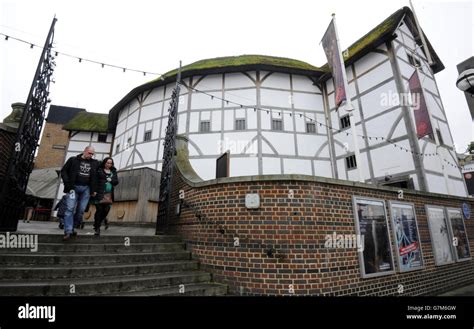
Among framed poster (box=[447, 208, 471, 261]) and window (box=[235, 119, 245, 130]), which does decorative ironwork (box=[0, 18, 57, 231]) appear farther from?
framed poster (box=[447, 208, 471, 261])

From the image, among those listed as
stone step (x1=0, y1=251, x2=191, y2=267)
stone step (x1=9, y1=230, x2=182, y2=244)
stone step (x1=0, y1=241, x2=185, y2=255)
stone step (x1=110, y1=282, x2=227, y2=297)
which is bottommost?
stone step (x1=110, y1=282, x2=227, y2=297)

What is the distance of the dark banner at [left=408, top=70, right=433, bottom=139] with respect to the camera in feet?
30.3

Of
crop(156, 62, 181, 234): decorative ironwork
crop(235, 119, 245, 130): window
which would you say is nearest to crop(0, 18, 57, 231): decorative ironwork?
crop(156, 62, 181, 234): decorative ironwork

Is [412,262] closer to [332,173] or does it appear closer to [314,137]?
[332,173]

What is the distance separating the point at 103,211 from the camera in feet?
16.8

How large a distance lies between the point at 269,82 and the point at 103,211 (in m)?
11.6

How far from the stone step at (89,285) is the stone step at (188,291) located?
0.32 ft

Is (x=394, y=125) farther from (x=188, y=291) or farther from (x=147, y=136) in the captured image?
(x=147, y=136)

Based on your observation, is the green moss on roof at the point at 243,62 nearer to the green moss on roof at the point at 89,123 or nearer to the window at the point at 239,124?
the window at the point at 239,124

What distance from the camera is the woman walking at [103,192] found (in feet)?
15.5

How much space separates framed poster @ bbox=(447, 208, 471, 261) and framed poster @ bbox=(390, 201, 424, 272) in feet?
6.68
